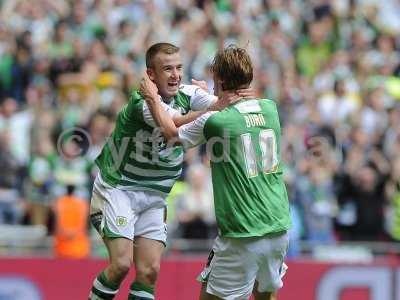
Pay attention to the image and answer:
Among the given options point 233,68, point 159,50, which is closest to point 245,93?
point 233,68

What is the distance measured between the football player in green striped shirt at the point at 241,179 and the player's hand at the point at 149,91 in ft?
0.48

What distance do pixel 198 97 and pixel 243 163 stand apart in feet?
3.29

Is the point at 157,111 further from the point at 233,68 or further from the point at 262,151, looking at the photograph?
the point at 262,151

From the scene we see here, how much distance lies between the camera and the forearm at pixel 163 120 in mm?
9562

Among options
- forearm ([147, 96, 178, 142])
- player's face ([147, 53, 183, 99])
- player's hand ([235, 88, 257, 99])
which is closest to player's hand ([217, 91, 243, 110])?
player's hand ([235, 88, 257, 99])

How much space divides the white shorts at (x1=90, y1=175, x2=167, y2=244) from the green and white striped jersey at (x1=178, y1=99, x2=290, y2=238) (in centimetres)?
99

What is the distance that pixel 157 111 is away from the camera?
9.64m

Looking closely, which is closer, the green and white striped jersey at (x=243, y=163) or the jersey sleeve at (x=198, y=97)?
the green and white striped jersey at (x=243, y=163)

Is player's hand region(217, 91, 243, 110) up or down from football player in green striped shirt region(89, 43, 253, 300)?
up

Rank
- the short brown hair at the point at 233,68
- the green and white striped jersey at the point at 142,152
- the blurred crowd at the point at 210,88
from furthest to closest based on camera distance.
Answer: the blurred crowd at the point at 210,88 → the green and white striped jersey at the point at 142,152 → the short brown hair at the point at 233,68

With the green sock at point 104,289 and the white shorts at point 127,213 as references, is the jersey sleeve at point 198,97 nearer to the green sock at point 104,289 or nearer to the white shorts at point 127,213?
the white shorts at point 127,213

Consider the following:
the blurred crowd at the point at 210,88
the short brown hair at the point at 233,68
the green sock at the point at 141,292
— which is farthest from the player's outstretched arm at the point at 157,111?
the blurred crowd at the point at 210,88

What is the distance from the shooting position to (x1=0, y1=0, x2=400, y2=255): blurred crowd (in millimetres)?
14961

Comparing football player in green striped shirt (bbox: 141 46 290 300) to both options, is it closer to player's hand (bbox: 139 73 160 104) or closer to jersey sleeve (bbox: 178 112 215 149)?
jersey sleeve (bbox: 178 112 215 149)
